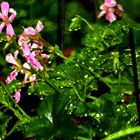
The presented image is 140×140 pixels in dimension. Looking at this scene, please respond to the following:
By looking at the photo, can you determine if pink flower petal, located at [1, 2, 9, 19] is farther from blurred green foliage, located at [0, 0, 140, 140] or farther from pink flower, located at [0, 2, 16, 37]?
blurred green foliage, located at [0, 0, 140, 140]

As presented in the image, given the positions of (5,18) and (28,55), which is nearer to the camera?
(28,55)

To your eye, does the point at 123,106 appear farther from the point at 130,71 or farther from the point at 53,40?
the point at 53,40

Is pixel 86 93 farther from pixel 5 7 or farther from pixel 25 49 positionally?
pixel 5 7

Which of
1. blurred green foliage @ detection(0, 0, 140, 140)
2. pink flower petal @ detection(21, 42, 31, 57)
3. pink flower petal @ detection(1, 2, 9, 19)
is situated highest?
pink flower petal @ detection(1, 2, 9, 19)

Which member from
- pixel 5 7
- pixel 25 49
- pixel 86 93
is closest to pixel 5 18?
pixel 5 7

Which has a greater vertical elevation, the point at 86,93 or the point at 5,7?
the point at 5,7

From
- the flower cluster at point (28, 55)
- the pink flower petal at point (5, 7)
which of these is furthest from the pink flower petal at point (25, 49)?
the pink flower petal at point (5, 7)

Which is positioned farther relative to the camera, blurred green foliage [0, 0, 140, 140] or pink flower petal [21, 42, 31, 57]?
pink flower petal [21, 42, 31, 57]

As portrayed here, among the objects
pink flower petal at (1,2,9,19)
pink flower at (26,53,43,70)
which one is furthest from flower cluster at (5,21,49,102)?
pink flower petal at (1,2,9,19)

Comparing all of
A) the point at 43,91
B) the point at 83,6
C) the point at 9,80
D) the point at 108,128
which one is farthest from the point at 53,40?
the point at 108,128

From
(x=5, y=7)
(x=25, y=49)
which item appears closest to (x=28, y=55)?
(x=25, y=49)

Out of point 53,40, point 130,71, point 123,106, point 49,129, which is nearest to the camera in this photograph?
point 49,129
